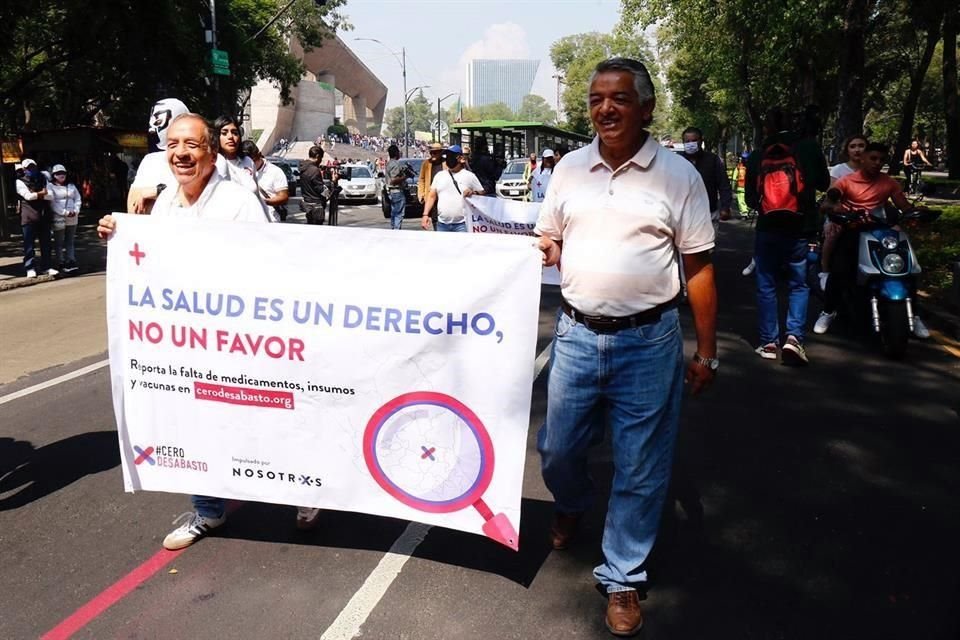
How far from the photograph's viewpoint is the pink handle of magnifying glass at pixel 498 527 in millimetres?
3158

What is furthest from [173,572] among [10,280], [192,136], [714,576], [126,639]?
[10,280]

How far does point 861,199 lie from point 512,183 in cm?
1743

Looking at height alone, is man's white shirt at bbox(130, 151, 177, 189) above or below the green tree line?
below

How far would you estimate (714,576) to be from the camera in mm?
3414

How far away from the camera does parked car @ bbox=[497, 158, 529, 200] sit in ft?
77.5

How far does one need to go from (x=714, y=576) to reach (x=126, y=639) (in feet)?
7.60

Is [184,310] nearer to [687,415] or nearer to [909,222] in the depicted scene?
[687,415]

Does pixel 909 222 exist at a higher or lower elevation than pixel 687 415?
higher

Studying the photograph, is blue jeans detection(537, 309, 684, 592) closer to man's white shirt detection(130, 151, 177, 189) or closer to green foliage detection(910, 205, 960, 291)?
man's white shirt detection(130, 151, 177, 189)

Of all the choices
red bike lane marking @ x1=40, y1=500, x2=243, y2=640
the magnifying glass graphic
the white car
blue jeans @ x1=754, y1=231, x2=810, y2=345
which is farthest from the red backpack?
the white car

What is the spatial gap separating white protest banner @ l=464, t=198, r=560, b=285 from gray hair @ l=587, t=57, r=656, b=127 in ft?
16.2

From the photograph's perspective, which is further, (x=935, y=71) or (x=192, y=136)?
(x=935, y=71)

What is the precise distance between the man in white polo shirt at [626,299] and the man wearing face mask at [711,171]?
6.51 m

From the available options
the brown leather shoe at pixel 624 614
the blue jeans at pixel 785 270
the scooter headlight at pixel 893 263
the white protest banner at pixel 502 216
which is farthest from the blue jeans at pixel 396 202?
the brown leather shoe at pixel 624 614
